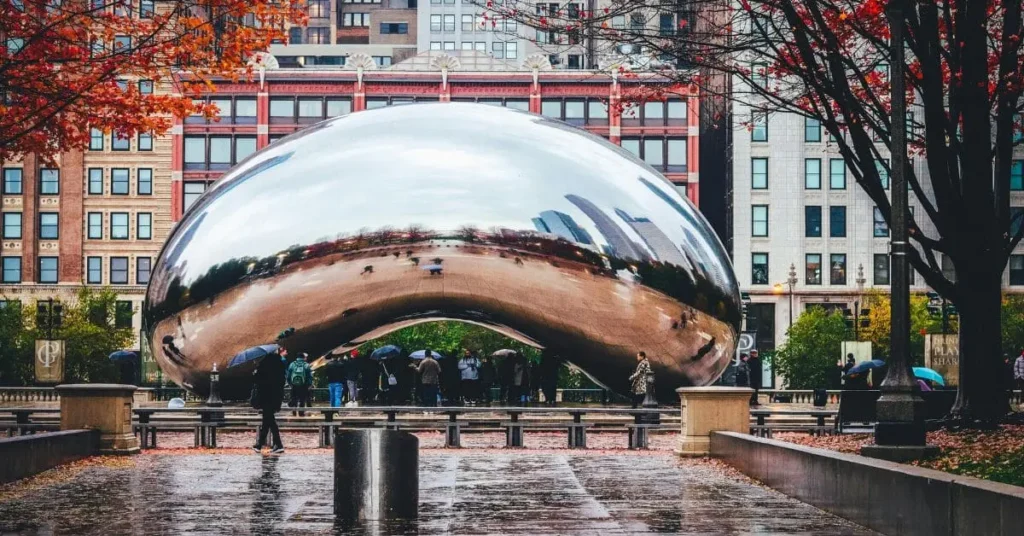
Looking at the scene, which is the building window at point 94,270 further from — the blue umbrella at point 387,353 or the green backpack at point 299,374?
the green backpack at point 299,374

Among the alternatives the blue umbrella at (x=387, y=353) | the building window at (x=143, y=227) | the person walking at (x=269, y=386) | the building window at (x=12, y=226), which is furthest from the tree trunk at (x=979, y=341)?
the building window at (x=12, y=226)

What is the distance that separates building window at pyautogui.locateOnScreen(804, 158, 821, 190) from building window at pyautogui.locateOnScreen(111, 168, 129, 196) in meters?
39.8

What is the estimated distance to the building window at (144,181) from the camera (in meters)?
87.9

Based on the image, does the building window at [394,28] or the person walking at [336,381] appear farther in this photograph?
the building window at [394,28]

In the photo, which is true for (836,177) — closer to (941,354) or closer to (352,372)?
(941,354)

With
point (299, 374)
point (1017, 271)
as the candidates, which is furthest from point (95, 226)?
point (299, 374)

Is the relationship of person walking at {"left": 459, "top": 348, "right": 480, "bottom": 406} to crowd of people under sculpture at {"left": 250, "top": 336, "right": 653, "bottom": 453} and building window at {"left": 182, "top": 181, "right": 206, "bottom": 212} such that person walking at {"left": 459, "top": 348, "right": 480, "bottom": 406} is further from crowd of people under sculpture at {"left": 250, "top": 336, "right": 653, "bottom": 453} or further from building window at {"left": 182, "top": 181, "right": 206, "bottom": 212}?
building window at {"left": 182, "top": 181, "right": 206, "bottom": 212}

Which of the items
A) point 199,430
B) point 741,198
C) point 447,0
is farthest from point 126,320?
point 199,430

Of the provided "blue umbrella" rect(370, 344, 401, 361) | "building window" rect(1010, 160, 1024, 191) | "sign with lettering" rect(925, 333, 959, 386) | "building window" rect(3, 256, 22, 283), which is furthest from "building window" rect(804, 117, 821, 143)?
"blue umbrella" rect(370, 344, 401, 361)

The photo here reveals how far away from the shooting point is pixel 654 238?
2397cm

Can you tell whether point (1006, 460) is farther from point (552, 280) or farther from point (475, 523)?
point (552, 280)

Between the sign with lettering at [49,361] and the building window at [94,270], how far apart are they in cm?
4330

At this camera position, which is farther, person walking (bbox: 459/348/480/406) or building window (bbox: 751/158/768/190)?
building window (bbox: 751/158/768/190)

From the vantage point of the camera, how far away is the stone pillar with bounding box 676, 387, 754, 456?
20125 mm
